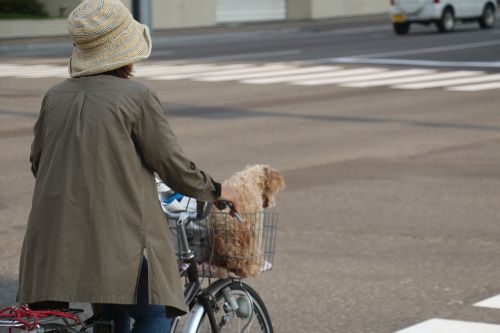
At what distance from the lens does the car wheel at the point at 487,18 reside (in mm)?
37500

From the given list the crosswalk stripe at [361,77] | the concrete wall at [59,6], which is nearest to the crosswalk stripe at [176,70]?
the crosswalk stripe at [361,77]

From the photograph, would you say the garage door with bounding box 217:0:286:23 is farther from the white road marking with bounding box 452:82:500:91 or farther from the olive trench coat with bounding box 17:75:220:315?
Answer: the olive trench coat with bounding box 17:75:220:315

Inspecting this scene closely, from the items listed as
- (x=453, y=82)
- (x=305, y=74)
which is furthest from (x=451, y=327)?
(x=305, y=74)

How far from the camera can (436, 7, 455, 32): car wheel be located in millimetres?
35531

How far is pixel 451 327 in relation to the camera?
6043 mm

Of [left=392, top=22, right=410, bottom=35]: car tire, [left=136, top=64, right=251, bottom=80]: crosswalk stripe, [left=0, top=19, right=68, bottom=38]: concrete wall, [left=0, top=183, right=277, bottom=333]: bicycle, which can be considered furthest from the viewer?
[left=0, top=19, right=68, bottom=38]: concrete wall

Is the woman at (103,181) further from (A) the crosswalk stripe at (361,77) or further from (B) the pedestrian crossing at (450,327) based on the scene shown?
(A) the crosswalk stripe at (361,77)

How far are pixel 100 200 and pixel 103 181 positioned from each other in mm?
60

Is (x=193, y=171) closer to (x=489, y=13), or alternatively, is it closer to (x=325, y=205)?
(x=325, y=205)

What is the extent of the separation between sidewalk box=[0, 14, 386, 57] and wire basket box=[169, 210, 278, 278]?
Result: 26221mm

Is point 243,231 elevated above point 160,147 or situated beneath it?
situated beneath

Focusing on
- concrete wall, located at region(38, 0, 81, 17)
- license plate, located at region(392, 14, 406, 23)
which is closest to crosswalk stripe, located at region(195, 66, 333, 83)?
license plate, located at region(392, 14, 406, 23)

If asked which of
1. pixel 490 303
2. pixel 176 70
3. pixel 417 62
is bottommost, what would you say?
pixel 417 62

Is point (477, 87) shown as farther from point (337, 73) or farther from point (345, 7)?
point (345, 7)
